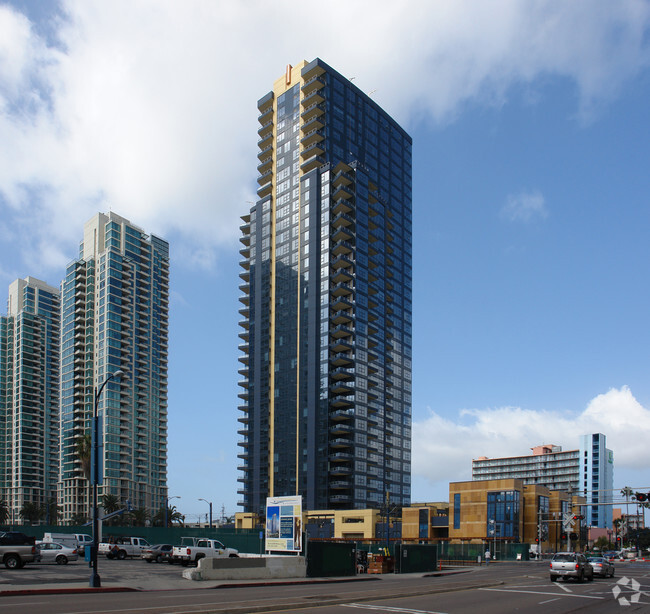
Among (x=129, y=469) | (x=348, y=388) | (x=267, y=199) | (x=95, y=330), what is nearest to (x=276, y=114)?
(x=267, y=199)

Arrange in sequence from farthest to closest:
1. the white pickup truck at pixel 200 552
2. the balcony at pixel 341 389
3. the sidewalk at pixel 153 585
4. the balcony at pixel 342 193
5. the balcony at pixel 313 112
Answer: the balcony at pixel 313 112
the balcony at pixel 342 193
the balcony at pixel 341 389
the white pickup truck at pixel 200 552
the sidewalk at pixel 153 585

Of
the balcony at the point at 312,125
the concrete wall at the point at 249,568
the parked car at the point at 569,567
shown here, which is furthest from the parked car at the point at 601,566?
the balcony at the point at 312,125

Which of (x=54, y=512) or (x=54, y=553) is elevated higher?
(x=54, y=553)

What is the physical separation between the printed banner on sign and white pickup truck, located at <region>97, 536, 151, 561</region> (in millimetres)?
26214

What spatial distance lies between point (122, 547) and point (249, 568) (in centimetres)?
3098

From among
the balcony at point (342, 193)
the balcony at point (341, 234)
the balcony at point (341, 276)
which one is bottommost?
the balcony at point (341, 276)

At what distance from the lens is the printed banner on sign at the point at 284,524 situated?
3844cm

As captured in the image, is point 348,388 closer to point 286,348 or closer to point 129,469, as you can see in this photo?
point 286,348

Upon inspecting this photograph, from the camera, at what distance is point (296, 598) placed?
2570 cm

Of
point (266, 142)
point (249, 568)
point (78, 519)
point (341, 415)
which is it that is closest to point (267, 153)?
point (266, 142)

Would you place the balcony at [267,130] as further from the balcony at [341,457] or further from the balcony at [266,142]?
the balcony at [341,457]

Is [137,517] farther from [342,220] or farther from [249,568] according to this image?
[249,568]

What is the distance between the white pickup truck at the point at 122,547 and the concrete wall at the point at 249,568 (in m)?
27.6

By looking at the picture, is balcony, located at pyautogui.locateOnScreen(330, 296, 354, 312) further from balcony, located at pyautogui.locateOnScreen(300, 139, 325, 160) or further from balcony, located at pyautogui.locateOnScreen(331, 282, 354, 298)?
balcony, located at pyautogui.locateOnScreen(300, 139, 325, 160)
